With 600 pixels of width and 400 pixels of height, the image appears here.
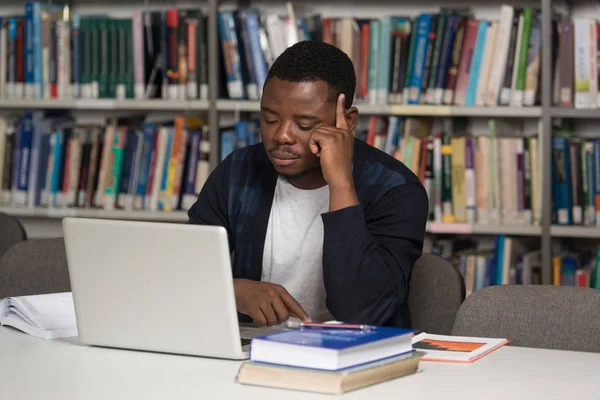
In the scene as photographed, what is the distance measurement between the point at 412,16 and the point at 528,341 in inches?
76.0

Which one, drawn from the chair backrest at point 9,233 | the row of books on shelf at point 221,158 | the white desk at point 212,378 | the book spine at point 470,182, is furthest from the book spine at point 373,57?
the white desk at point 212,378

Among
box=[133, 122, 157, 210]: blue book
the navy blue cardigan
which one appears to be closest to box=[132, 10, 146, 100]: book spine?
box=[133, 122, 157, 210]: blue book

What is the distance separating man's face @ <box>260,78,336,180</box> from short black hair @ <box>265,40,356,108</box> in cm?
2

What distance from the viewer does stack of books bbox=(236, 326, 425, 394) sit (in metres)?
1.44

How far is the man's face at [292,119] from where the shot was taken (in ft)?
6.72

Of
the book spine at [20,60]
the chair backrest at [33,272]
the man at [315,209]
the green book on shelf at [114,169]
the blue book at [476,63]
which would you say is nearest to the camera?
the man at [315,209]

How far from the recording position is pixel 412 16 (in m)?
3.65

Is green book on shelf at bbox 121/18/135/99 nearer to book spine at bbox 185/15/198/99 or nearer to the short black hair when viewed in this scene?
book spine at bbox 185/15/198/99

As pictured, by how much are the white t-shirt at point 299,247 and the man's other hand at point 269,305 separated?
0.90ft

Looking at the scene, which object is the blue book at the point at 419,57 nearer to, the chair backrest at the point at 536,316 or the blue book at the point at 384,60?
the blue book at the point at 384,60

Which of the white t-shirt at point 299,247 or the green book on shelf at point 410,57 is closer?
the white t-shirt at point 299,247

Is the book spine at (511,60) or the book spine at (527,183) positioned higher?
the book spine at (511,60)

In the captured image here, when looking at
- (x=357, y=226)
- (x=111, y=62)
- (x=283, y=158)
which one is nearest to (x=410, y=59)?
(x=111, y=62)

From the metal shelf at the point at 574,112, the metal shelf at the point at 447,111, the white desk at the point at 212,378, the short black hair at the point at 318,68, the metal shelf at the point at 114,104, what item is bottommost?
the white desk at the point at 212,378
